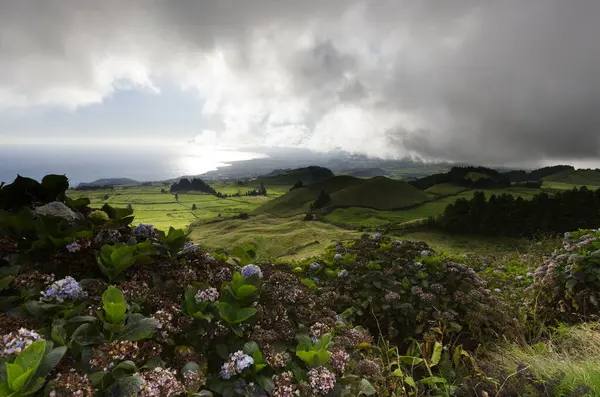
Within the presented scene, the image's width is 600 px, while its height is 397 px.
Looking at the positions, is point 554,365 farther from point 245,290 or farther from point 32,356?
point 32,356

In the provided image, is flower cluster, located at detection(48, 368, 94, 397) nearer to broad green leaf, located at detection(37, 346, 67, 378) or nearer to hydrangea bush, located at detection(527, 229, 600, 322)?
broad green leaf, located at detection(37, 346, 67, 378)

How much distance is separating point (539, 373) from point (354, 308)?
2.49m

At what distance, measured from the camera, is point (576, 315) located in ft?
21.1

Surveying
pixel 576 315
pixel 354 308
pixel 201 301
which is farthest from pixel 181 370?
pixel 576 315

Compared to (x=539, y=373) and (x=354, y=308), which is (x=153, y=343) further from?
(x=539, y=373)

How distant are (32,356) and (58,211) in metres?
2.66

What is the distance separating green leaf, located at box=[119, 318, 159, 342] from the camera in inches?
87.2

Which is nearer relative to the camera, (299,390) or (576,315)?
(299,390)

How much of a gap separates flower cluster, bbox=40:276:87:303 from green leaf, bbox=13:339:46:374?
0.72 m

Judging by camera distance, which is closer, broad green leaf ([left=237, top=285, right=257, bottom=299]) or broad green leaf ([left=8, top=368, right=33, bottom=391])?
broad green leaf ([left=8, top=368, right=33, bottom=391])

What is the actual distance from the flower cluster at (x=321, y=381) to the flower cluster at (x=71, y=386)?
55.4 inches

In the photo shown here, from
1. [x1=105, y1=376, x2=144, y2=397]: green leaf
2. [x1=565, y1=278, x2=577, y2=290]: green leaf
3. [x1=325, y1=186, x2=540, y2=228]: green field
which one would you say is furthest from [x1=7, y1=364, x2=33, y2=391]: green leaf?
[x1=325, y1=186, x2=540, y2=228]: green field

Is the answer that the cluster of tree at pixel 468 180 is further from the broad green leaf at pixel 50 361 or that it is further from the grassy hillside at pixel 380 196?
the broad green leaf at pixel 50 361

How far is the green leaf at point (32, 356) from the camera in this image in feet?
5.71
